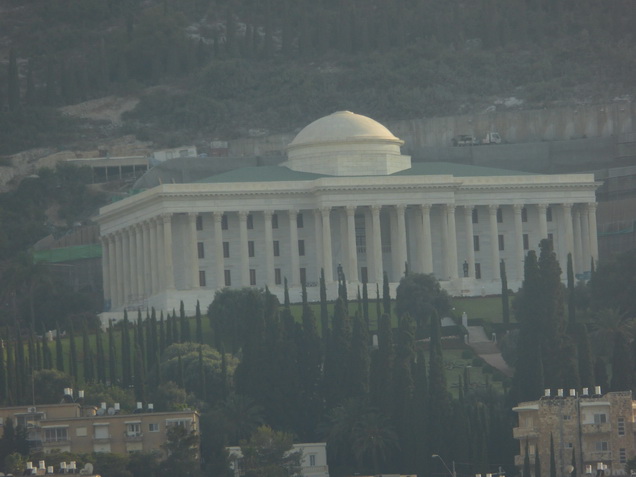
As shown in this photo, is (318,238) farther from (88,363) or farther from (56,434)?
(56,434)

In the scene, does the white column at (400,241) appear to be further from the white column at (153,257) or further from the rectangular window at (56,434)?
the rectangular window at (56,434)

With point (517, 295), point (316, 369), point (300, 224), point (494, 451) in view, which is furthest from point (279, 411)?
point (300, 224)

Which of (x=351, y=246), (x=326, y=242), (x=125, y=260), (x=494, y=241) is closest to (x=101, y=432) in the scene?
(x=326, y=242)

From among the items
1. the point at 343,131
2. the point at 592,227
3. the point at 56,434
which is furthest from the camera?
the point at 343,131

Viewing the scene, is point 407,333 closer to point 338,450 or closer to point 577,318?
point 338,450

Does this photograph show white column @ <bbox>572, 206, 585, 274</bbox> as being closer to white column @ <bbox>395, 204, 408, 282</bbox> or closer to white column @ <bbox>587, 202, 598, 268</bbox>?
white column @ <bbox>587, 202, 598, 268</bbox>

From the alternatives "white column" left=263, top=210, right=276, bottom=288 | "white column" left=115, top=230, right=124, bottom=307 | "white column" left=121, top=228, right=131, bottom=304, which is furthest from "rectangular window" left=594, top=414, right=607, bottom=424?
"white column" left=115, top=230, right=124, bottom=307
